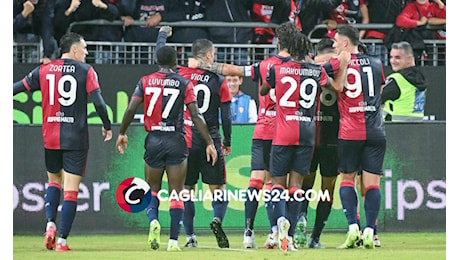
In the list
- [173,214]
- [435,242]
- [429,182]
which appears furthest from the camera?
[429,182]

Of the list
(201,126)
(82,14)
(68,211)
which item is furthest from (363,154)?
(82,14)

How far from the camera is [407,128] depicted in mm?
14641

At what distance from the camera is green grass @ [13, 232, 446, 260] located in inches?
466

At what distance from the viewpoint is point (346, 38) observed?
12.5 m

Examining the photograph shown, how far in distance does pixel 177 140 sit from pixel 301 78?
1210 mm

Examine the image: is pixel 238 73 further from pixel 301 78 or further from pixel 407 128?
pixel 407 128

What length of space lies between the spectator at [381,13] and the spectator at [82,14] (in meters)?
2.75

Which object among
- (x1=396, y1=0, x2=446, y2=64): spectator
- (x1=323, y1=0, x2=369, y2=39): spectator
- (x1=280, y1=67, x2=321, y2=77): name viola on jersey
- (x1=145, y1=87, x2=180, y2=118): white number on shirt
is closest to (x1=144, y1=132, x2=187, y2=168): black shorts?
(x1=145, y1=87, x2=180, y2=118): white number on shirt

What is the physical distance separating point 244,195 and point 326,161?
153 centimetres

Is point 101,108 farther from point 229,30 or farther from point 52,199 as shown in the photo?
point 229,30

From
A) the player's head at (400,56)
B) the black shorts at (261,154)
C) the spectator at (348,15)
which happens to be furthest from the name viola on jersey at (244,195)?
the spectator at (348,15)

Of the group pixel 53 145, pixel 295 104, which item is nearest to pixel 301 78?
pixel 295 104

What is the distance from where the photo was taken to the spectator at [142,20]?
1469 cm

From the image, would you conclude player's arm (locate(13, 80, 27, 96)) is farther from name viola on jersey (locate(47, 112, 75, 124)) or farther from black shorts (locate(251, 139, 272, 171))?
black shorts (locate(251, 139, 272, 171))
